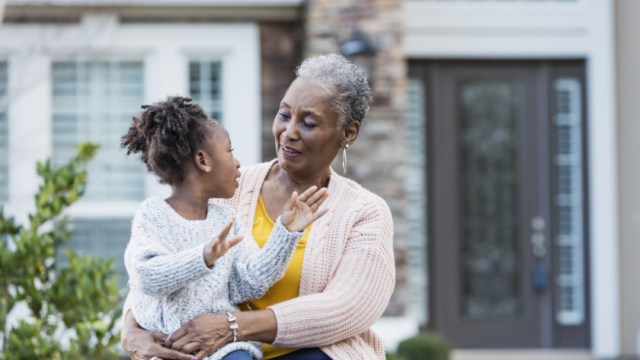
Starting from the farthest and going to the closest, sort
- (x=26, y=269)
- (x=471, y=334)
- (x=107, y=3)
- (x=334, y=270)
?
1. (x=471, y=334)
2. (x=107, y=3)
3. (x=26, y=269)
4. (x=334, y=270)

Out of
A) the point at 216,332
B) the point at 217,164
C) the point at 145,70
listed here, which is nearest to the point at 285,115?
the point at 217,164

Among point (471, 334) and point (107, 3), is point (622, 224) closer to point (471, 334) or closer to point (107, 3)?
point (471, 334)

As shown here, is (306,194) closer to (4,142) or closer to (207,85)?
(207,85)

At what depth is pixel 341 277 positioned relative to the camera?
2.03 meters

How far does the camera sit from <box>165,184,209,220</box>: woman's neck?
189 centimetres

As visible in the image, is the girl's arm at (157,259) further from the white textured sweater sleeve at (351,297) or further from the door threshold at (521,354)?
the door threshold at (521,354)

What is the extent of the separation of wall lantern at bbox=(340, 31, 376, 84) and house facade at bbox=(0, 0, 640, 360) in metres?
0.04

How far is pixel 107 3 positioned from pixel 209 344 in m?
3.95

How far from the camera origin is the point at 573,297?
6.11 m

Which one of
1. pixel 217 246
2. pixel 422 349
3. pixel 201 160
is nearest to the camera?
pixel 217 246

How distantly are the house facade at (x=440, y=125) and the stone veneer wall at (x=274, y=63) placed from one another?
2 cm

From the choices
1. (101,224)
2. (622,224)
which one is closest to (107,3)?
(101,224)

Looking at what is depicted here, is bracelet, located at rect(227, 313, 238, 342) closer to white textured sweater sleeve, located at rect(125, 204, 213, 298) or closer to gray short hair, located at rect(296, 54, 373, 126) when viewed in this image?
white textured sweater sleeve, located at rect(125, 204, 213, 298)

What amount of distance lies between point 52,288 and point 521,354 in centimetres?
404
